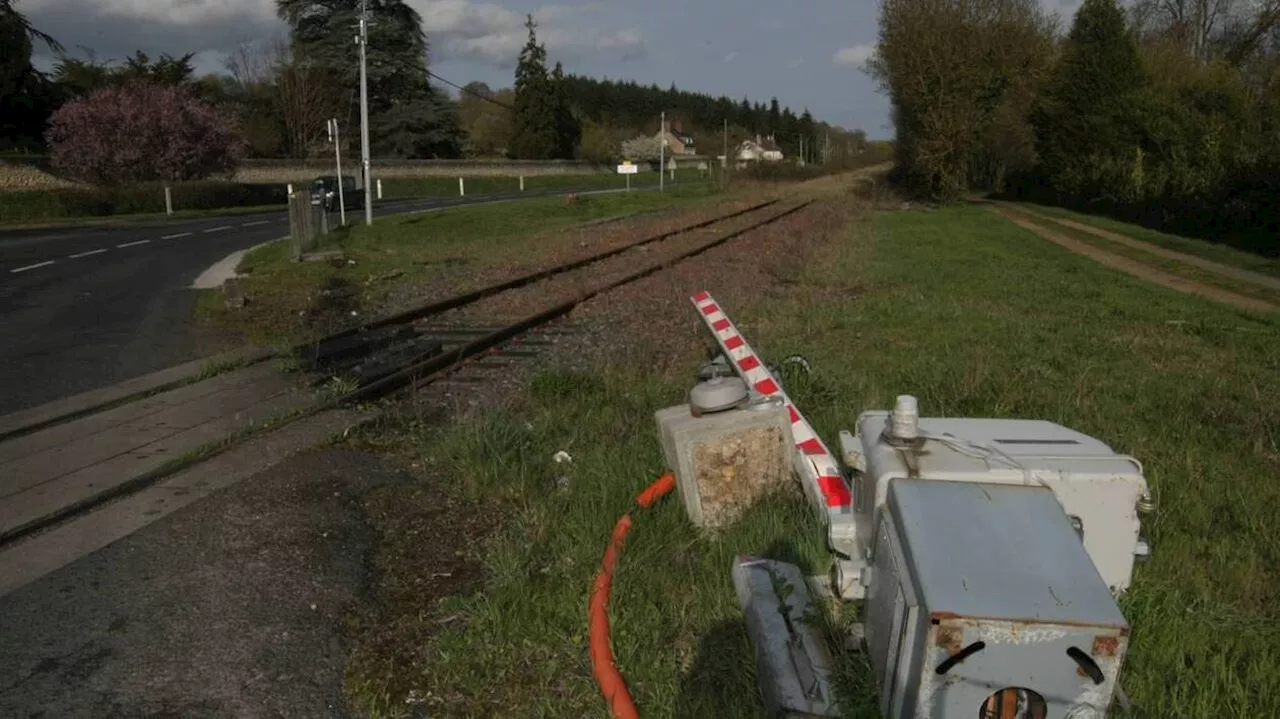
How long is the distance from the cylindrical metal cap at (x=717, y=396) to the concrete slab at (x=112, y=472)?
126 inches

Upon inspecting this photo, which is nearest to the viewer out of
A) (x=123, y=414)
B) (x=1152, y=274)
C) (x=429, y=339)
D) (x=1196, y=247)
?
(x=123, y=414)

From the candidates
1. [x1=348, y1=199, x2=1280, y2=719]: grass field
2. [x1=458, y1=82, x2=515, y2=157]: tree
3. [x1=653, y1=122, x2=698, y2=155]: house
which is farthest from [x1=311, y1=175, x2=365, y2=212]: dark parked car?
[x1=653, y1=122, x2=698, y2=155]: house

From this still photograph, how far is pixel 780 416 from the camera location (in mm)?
4836

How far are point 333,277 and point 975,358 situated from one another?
1111 centimetres

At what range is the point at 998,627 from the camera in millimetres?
2381

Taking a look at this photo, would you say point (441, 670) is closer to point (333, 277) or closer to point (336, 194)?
point (333, 277)

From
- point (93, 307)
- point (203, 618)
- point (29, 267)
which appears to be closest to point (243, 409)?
point (203, 618)

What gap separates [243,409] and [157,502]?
225 cm

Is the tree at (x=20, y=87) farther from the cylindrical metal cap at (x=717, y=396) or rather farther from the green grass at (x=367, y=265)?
the cylindrical metal cap at (x=717, y=396)

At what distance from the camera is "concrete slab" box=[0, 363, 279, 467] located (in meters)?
6.41

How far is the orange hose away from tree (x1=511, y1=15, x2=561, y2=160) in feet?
297

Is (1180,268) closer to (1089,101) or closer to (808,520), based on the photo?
(808,520)

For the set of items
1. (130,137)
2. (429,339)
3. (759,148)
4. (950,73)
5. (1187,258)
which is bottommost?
(1187,258)

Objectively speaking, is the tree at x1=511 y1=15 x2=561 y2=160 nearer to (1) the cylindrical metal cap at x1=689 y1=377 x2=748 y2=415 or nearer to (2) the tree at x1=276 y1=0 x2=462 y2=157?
(2) the tree at x1=276 y1=0 x2=462 y2=157
